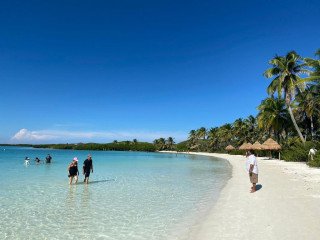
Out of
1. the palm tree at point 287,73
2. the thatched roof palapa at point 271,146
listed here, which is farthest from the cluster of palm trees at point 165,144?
the palm tree at point 287,73

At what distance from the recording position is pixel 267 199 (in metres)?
11.2

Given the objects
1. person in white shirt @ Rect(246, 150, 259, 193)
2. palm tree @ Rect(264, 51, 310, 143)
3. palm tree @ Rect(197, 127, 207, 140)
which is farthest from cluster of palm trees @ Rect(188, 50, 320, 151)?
palm tree @ Rect(197, 127, 207, 140)

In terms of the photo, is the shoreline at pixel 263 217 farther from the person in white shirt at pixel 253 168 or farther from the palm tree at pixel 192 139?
the palm tree at pixel 192 139

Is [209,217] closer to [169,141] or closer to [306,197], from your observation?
[306,197]

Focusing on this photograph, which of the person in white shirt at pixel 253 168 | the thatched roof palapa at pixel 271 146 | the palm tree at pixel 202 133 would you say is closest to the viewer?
the person in white shirt at pixel 253 168

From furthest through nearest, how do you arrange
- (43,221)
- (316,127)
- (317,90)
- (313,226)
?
(316,127) < (317,90) < (43,221) < (313,226)

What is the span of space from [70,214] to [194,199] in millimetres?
4944

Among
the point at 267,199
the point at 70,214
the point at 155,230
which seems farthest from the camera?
the point at 267,199

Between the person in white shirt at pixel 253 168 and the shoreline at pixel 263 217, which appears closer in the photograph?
the shoreline at pixel 263 217

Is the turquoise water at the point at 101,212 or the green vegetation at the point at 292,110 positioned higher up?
the green vegetation at the point at 292,110

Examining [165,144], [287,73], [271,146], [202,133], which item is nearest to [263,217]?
[287,73]

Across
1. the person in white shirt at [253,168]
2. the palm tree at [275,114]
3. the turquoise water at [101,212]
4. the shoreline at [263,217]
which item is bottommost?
the turquoise water at [101,212]

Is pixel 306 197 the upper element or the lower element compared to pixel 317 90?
lower

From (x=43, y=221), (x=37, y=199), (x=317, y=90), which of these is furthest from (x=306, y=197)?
(x=317, y=90)
